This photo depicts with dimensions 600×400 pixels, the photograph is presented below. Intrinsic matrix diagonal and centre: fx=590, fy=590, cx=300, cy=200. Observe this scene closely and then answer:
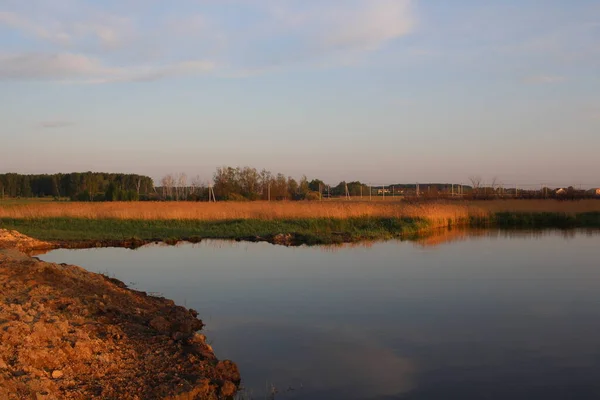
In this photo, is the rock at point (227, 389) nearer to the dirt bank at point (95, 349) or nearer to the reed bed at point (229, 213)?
the dirt bank at point (95, 349)

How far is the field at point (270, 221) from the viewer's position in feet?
71.5

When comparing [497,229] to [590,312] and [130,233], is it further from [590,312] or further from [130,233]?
[590,312]

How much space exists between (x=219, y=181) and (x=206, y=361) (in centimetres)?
4362

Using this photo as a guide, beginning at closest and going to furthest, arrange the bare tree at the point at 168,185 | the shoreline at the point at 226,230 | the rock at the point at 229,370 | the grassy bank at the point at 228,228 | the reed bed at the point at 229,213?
the rock at the point at 229,370 < the shoreline at the point at 226,230 < the grassy bank at the point at 228,228 < the reed bed at the point at 229,213 < the bare tree at the point at 168,185

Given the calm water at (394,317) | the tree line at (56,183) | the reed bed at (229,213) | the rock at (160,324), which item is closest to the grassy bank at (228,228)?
the reed bed at (229,213)

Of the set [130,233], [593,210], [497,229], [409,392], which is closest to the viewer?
[409,392]

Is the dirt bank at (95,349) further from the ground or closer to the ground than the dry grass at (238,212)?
closer to the ground

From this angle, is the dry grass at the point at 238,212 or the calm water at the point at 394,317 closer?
the calm water at the point at 394,317

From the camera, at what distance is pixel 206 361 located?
241 inches

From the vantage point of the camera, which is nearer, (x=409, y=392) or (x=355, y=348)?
(x=409, y=392)

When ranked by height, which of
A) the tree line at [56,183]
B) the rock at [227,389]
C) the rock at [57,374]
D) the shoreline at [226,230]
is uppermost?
the tree line at [56,183]

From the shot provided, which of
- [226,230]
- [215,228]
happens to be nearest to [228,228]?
[226,230]

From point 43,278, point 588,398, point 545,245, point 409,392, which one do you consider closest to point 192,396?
point 409,392

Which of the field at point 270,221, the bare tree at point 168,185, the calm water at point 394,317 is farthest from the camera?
the bare tree at point 168,185
